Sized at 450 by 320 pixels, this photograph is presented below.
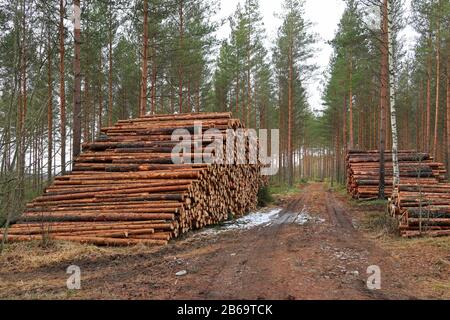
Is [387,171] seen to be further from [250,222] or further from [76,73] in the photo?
[76,73]

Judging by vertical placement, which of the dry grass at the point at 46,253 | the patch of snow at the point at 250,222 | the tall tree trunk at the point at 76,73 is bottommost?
the patch of snow at the point at 250,222

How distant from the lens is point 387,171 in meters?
19.1

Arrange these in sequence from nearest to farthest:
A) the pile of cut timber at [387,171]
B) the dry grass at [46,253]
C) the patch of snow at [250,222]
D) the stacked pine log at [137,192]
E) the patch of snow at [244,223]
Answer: the dry grass at [46,253] < the stacked pine log at [137,192] < the patch of snow at [244,223] < the patch of snow at [250,222] < the pile of cut timber at [387,171]

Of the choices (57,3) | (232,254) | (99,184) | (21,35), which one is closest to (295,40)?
(57,3)

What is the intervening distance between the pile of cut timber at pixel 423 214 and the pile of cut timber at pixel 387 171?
21.1 ft

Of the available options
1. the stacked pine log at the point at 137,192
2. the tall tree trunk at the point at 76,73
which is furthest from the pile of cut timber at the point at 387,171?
the tall tree trunk at the point at 76,73

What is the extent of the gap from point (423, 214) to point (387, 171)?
10024mm

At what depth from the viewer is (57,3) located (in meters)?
14.6

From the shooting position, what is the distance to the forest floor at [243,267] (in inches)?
205

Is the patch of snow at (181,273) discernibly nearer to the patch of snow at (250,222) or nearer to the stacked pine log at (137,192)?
the stacked pine log at (137,192)

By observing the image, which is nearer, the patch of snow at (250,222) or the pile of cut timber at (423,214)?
the pile of cut timber at (423,214)

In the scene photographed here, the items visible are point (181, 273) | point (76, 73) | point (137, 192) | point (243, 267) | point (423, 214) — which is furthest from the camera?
point (76, 73)

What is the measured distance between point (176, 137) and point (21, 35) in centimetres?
842

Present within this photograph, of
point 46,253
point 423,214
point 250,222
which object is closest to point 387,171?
point 250,222
